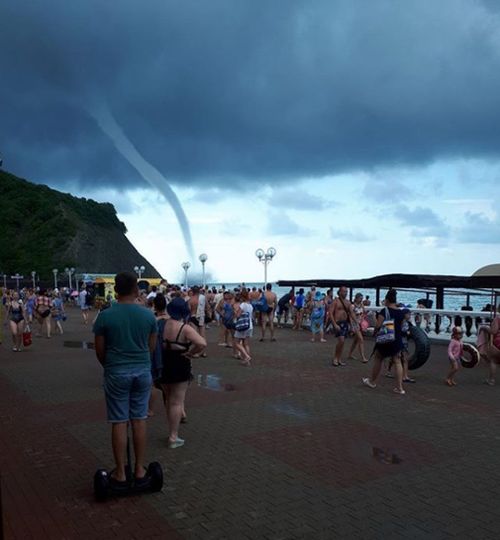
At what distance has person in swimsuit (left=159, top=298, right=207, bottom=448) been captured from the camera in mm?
5848

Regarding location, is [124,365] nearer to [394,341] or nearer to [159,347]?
[159,347]

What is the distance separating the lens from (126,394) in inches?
180

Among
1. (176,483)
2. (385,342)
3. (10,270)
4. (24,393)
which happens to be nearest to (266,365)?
(385,342)

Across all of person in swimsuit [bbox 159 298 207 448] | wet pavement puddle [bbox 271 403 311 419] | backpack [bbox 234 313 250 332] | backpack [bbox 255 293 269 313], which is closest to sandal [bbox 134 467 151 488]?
person in swimsuit [bbox 159 298 207 448]

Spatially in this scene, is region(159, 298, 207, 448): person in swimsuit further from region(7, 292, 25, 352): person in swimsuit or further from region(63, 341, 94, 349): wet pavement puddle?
region(63, 341, 94, 349): wet pavement puddle

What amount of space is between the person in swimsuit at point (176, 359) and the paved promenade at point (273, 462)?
421 millimetres

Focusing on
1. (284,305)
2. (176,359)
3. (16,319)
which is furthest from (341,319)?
(284,305)

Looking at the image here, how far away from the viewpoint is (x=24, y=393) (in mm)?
8914

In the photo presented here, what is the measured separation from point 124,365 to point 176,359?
1.37 meters

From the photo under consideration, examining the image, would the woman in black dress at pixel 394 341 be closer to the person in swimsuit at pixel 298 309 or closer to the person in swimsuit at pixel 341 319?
the person in swimsuit at pixel 341 319

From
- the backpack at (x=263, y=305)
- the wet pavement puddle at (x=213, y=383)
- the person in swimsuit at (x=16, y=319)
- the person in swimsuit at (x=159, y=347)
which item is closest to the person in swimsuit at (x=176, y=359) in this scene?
the person in swimsuit at (x=159, y=347)

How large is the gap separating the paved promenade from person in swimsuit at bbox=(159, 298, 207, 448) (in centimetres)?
42

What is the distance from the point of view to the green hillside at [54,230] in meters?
123

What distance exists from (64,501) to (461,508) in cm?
323
